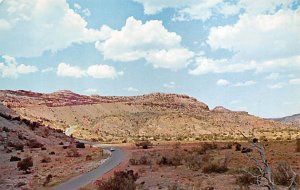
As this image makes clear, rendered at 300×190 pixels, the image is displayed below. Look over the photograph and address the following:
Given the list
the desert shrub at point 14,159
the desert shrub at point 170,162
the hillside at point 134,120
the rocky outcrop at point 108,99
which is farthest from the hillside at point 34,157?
the rocky outcrop at point 108,99

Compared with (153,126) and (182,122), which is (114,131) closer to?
(153,126)

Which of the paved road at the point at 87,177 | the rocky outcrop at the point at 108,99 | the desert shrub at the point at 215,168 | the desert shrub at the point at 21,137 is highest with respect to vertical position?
the rocky outcrop at the point at 108,99

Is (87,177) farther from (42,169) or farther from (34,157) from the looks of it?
(34,157)

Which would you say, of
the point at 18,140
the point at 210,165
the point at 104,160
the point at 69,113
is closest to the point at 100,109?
the point at 69,113

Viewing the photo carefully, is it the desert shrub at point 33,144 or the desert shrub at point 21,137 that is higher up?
the desert shrub at point 21,137

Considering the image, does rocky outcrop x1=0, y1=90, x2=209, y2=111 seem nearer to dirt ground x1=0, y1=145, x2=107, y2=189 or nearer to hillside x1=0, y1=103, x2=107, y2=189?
hillside x1=0, y1=103, x2=107, y2=189

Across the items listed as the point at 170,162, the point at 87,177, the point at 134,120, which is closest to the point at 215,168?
the point at 170,162

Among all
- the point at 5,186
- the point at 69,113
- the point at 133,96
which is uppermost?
the point at 133,96

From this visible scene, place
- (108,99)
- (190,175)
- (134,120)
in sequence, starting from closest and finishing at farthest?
1. (190,175)
2. (134,120)
3. (108,99)

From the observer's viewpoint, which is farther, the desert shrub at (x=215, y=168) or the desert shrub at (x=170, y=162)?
the desert shrub at (x=170, y=162)

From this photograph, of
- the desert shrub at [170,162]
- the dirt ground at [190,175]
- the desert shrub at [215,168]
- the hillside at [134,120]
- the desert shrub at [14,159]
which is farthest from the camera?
the hillside at [134,120]

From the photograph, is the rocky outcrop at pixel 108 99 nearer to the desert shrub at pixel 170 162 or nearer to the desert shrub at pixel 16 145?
the desert shrub at pixel 16 145
